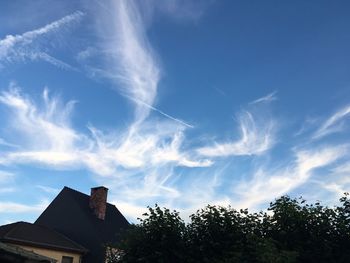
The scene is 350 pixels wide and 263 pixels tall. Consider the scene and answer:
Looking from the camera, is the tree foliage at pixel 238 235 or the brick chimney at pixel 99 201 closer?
the tree foliage at pixel 238 235

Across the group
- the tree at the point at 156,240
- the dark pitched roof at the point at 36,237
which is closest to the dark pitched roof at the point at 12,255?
the tree at the point at 156,240

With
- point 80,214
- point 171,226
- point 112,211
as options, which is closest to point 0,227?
point 80,214

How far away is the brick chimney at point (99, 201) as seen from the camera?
3638 centimetres

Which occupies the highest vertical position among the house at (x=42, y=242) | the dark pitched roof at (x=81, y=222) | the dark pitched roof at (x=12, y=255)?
the dark pitched roof at (x=81, y=222)

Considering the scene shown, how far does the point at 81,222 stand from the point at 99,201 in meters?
2.96

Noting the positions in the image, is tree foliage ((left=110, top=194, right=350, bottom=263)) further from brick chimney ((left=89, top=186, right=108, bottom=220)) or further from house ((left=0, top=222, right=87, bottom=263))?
brick chimney ((left=89, top=186, right=108, bottom=220))

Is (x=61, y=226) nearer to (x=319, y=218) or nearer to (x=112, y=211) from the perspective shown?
(x=112, y=211)

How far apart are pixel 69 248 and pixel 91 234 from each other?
3336mm

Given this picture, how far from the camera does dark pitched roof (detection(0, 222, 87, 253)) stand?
2704cm

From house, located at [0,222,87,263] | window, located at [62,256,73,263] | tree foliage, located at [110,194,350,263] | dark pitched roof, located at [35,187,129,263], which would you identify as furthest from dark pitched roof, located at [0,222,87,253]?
tree foliage, located at [110,194,350,263]

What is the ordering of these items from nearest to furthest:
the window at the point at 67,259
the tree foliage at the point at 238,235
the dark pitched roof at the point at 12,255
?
the dark pitched roof at the point at 12,255 → the tree foliage at the point at 238,235 → the window at the point at 67,259

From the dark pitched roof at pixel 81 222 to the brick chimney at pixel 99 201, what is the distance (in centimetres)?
42

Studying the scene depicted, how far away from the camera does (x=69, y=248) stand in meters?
30.2

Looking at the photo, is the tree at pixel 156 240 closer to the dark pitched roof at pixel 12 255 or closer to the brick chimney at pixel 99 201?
the dark pitched roof at pixel 12 255
